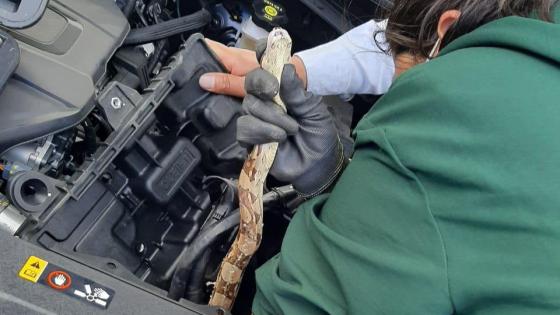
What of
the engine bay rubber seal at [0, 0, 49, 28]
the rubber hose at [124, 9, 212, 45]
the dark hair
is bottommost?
the rubber hose at [124, 9, 212, 45]

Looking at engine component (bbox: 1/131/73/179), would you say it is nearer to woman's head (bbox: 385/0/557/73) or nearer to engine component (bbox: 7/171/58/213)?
engine component (bbox: 7/171/58/213)

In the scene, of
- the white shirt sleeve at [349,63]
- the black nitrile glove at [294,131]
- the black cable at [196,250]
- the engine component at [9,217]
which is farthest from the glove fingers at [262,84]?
the white shirt sleeve at [349,63]

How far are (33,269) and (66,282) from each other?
4cm

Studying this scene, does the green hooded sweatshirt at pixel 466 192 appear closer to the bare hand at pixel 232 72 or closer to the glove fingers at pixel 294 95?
the glove fingers at pixel 294 95

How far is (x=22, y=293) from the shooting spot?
63cm

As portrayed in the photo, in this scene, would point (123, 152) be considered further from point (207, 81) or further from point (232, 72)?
point (232, 72)

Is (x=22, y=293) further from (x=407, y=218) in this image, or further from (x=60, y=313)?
(x=407, y=218)

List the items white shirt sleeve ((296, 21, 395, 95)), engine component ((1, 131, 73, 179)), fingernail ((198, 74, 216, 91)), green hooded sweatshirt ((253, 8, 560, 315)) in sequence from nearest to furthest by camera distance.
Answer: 1. green hooded sweatshirt ((253, 8, 560, 315))
2. engine component ((1, 131, 73, 179))
3. fingernail ((198, 74, 216, 91))
4. white shirt sleeve ((296, 21, 395, 95))

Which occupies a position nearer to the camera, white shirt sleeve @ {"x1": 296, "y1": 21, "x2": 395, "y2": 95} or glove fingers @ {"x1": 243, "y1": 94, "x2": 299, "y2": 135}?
glove fingers @ {"x1": 243, "y1": 94, "x2": 299, "y2": 135}

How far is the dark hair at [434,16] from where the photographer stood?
68 cm

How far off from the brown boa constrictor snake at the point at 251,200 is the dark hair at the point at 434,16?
20cm

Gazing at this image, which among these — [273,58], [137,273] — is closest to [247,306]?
[137,273]

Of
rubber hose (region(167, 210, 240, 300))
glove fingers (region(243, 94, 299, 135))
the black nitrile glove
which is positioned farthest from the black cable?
glove fingers (region(243, 94, 299, 135))

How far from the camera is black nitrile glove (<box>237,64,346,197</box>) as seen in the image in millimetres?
781
